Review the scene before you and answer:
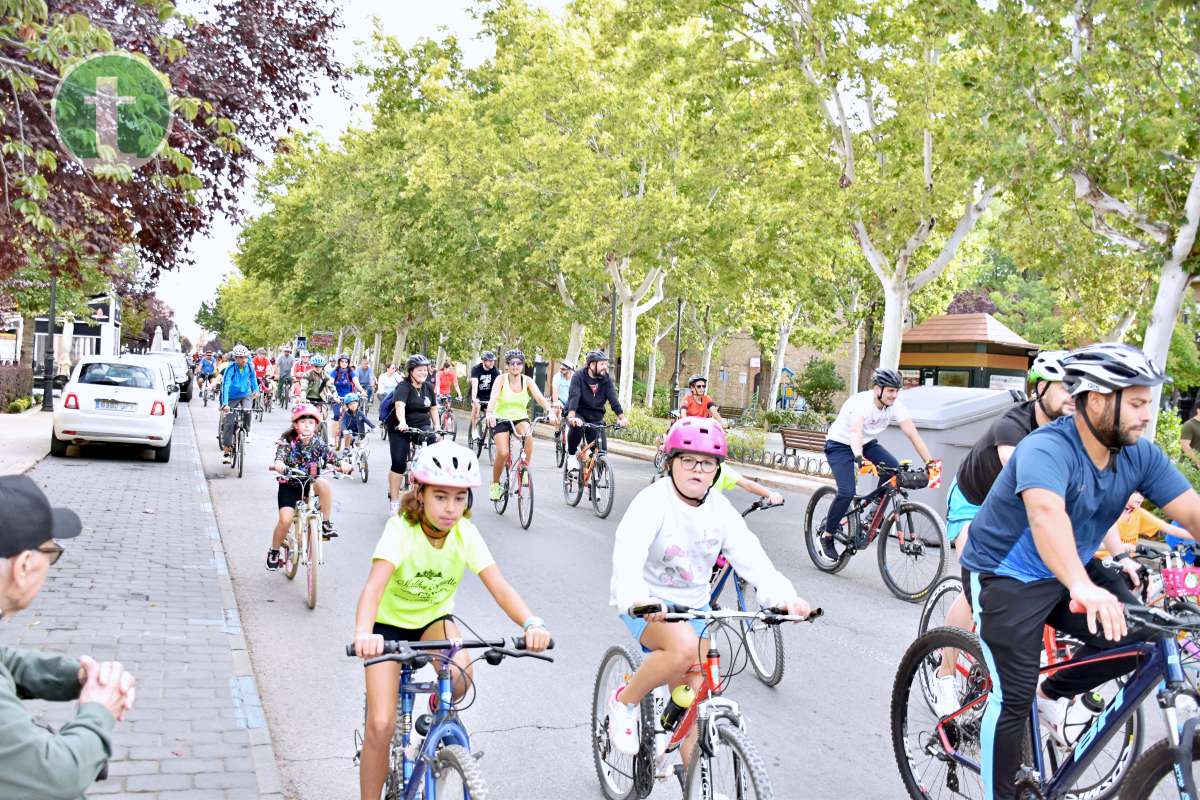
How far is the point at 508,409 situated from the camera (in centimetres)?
1334

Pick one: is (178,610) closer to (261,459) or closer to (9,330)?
(261,459)

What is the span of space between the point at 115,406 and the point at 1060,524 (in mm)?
16183

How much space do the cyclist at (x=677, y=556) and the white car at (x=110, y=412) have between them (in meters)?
14.6

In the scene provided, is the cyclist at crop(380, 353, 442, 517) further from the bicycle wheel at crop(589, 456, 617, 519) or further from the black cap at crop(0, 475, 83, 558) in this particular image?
the black cap at crop(0, 475, 83, 558)

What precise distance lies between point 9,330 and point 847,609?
6284cm

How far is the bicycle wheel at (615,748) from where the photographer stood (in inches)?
166

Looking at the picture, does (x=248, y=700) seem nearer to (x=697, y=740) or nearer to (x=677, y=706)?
(x=677, y=706)

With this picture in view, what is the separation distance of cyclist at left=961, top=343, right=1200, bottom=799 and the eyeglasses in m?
1.01

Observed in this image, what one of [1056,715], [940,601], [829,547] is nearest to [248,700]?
[1056,715]

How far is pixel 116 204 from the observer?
1120 centimetres

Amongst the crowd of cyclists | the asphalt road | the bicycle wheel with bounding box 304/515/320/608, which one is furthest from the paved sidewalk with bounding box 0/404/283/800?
the crowd of cyclists

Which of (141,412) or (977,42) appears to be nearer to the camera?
(977,42)

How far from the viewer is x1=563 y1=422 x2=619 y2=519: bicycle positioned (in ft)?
44.2

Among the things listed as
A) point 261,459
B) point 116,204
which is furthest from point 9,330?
point 116,204
